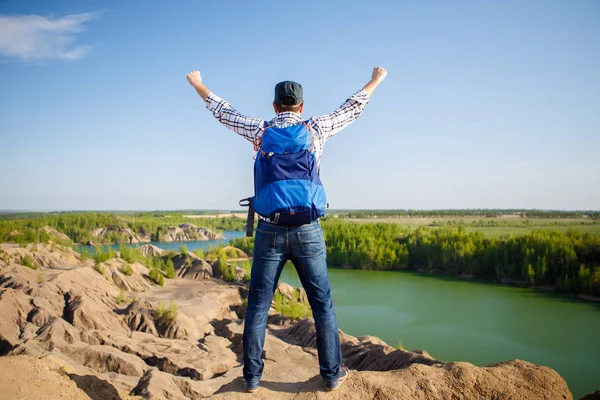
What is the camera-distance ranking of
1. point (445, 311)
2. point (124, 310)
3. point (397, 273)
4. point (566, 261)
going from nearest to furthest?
point (124, 310) → point (445, 311) → point (566, 261) → point (397, 273)

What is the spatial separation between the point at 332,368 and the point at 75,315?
7846mm

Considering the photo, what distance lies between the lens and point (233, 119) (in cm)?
247

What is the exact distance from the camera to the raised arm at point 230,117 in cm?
244

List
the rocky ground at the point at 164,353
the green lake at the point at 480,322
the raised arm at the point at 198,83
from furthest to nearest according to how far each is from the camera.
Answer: the green lake at the point at 480,322, the rocky ground at the point at 164,353, the raised arm at the point at 198,83

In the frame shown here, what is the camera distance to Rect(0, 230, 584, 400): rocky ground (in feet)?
8.76

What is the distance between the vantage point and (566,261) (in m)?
21.0

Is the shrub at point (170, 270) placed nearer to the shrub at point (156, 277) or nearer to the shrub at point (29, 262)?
the shrub at point (156, 277)

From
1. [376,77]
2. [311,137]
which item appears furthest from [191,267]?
[311,137]

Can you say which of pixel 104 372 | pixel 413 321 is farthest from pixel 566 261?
pixel 104 372

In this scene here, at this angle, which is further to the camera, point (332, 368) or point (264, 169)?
point (332, 368)

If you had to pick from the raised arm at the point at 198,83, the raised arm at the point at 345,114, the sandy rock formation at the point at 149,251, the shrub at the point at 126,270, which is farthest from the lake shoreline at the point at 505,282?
the raised arm at the point at 198,83

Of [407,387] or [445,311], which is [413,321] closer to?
[445,311]

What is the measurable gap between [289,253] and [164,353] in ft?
21.6

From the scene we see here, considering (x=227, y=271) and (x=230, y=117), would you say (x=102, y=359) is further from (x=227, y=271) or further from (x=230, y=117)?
(x=227, y=271)
